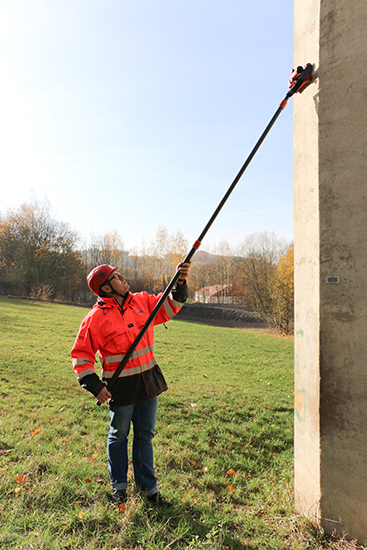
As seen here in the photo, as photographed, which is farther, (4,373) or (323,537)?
(4,373)

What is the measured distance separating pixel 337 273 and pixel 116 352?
182 cm

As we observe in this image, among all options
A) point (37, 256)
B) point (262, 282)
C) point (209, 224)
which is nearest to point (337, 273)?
point (209, 224)

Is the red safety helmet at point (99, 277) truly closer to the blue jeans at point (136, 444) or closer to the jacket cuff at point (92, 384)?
the jacket cuff at point (92, 384)

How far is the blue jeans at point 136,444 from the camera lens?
2891 mm

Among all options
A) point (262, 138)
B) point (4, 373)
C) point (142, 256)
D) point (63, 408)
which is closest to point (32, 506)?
point (63, 408)

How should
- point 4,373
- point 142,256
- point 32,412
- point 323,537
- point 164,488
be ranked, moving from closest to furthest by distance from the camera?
1. point 323,537
2. point 164,488
3. point 32,412
4. point 4,373
5. point 142,256

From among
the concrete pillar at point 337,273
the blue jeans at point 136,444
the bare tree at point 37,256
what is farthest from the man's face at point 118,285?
the bare tree at point 37,256

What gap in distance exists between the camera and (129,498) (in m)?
2.92

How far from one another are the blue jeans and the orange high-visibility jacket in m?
0.13

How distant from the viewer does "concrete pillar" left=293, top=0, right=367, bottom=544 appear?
2461 mm

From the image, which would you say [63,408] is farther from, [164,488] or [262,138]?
[262,138]

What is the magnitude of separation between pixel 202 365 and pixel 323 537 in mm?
6939

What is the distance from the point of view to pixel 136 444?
2.98 metres

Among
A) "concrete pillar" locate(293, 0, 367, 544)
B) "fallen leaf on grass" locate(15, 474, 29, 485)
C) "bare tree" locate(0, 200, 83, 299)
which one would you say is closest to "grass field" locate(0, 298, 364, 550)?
"fallen leaf on grass" locate(15, 474, 29, 485)
